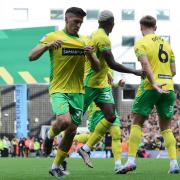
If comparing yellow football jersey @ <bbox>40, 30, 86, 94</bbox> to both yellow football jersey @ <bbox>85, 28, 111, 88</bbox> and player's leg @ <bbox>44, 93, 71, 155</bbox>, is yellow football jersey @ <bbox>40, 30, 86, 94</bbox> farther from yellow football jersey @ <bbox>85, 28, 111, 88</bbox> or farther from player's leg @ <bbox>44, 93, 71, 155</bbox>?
yellow football jersey @ <bbox>85, 28, 111, 88</bbox>

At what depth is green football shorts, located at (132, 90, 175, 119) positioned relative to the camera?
453 inches

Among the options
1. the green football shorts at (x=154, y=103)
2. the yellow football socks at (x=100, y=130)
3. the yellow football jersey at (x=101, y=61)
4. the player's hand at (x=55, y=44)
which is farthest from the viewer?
the yellow football socks at (x=100, y=130)

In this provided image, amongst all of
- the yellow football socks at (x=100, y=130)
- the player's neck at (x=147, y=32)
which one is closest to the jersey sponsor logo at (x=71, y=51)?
the player's neck at (x=147, y=32)

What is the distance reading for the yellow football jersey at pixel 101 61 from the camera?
38.2 ft

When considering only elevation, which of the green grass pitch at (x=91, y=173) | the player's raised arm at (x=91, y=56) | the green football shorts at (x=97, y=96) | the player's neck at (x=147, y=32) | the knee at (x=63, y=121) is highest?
the player's neck at (x=147, y=32)

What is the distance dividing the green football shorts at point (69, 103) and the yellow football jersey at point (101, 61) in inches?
65.7

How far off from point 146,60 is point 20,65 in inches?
1086

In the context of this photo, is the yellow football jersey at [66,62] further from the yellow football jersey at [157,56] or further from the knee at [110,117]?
the knee at [110,117]

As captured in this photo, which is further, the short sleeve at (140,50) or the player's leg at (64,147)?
the short sleeve at (140,50)

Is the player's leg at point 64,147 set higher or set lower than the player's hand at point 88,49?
lower

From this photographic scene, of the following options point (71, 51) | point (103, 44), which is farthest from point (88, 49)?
point (103, 44)

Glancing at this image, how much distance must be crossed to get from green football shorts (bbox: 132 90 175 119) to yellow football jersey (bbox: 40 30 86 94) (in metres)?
1.68

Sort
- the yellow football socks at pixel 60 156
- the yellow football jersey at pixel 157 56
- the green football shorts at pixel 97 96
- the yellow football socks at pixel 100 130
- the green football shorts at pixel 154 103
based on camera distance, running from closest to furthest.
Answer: the yellow football socks at pixel 60 156, the yellow football jersey at pixel 157 56, the green football shorts at pixel 154 103, the green football shorts at pixel 97 96, the yellow football socks at pixel 100 130

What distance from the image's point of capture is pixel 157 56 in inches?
451
